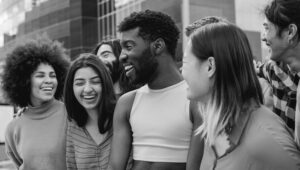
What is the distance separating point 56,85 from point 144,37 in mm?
1696

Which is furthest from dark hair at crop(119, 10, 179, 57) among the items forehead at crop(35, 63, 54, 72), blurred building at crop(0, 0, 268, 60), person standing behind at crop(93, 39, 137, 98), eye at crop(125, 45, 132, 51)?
blurred building at crop(0, 0, 268, 60)

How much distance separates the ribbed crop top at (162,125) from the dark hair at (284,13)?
0.80m

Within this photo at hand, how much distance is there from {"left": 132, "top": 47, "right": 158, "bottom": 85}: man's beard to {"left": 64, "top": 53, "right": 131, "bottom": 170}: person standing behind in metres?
0.71

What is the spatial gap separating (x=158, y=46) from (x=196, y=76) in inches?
25.2

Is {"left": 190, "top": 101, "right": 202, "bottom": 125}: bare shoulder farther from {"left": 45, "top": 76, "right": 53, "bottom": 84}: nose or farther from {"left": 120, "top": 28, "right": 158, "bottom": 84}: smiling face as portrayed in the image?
{"left": 45, "top": 76, "right": 53, "bottom": 84}: nose

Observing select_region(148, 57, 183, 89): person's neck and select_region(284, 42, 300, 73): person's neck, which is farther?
select_region(148, 57, 183, 89): person's neck

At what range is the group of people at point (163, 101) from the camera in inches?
75.7

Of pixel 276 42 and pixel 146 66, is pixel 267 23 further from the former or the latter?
pixel 146 66

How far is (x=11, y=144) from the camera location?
3842 millimetres

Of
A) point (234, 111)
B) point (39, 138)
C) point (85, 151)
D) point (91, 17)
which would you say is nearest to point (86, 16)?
point (91, 17)

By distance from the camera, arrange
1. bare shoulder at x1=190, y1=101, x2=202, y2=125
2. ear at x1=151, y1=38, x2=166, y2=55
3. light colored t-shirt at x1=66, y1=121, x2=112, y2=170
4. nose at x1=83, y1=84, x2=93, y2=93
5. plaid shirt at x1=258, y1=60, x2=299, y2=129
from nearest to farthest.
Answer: plaid shirt at x1=258, y1=60, x2=299, y2=129
bare shoulder at x1=190, y1=101, x2=202, y2=125
ear at x1=151, y1=38, x2=166, y2=55
light colored t-shirt at x1=66, y1=121, x2=112, y2=170
nose at x1=83, y1=84, x2=93, y2=93

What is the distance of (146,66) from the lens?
2.57 m

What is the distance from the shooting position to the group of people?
192cm

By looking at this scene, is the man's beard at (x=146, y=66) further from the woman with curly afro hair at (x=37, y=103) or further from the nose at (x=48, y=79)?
the nose at (x=48, y=79)
